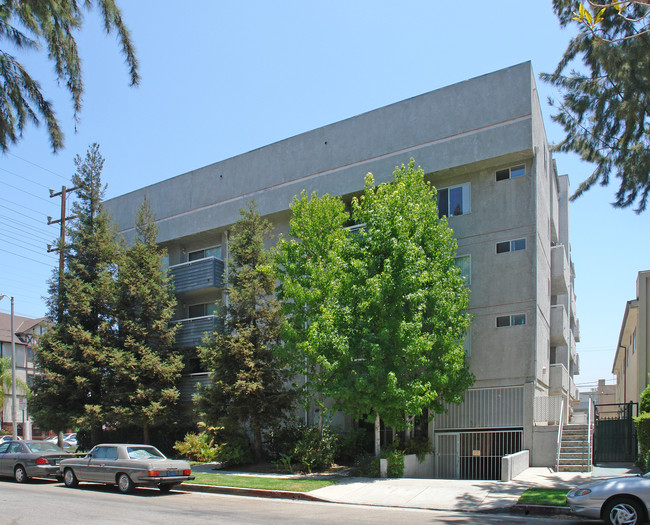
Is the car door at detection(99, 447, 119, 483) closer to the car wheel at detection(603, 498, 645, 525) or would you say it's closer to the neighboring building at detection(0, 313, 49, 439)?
the car wheel at detection(603, 498, 645, 525)

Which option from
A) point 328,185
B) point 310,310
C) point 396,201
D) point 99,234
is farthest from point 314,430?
point 99,234

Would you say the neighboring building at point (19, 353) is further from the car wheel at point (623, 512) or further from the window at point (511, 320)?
the car wheel at point (623, 512)

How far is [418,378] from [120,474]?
8926 mm

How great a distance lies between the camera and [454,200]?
2348 cm

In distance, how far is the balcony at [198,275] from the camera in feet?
95.6

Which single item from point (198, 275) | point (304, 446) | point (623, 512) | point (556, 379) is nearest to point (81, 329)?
point (198, 275)

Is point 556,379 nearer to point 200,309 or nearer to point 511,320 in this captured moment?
point 511,320

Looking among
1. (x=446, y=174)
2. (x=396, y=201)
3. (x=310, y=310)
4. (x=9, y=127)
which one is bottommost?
(x=310, y=310)

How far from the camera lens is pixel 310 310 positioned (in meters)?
20.8

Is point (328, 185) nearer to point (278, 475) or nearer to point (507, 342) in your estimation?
point (507, 342)

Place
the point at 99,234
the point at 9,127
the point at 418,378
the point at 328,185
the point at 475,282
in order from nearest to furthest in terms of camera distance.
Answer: the point at 9,127
the point at 418,378
the point at 475,282
the point at 328,185
the point at 99,234

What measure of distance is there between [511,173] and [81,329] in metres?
18.6

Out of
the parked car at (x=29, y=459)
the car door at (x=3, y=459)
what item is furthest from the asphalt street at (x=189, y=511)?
the car door at (x=3, y=459)

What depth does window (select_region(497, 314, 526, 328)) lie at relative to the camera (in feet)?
69.7
